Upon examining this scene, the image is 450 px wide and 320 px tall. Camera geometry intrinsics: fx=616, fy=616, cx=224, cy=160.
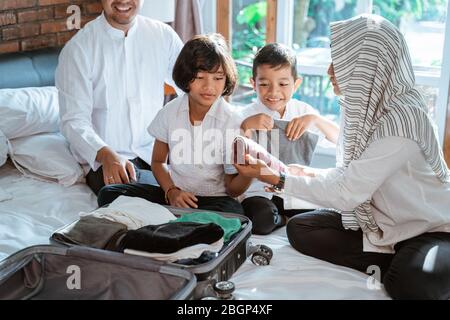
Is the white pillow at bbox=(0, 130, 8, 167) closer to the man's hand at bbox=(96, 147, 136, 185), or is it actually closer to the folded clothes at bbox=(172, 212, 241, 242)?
the man's hand at bbox=(96, 147, 136, 185)

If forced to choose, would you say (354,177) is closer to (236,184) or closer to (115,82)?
(236,184)

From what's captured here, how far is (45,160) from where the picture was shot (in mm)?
2457

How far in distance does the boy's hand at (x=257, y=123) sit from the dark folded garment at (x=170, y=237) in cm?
56

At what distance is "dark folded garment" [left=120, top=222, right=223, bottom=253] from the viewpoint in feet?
5.51

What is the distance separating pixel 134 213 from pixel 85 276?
0.29 m

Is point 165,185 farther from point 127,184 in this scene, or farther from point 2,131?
point 2,131

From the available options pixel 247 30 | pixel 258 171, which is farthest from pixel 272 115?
pixel 247 30

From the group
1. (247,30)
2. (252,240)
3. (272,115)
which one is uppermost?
(247,30)

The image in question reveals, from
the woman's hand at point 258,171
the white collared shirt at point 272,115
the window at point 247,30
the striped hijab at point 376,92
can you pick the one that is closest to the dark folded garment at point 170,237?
the woman's hand at point 258,171

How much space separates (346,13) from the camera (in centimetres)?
338

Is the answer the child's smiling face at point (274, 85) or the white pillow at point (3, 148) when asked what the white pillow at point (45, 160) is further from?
the child's smiling face at point (274, 85)

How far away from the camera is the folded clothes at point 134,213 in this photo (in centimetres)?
185

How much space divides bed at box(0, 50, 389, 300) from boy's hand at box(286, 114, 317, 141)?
0.35 m

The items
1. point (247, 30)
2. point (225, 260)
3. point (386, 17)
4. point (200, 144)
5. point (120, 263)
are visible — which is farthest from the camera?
point (247, 30)
